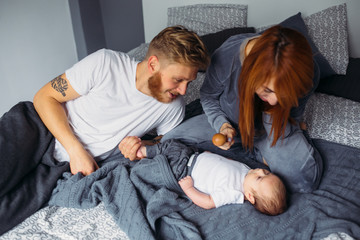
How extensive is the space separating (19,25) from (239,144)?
2.27 meters

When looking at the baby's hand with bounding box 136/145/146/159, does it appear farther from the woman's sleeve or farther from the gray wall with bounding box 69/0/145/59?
the gray wall with bounding box 69/0/145/59

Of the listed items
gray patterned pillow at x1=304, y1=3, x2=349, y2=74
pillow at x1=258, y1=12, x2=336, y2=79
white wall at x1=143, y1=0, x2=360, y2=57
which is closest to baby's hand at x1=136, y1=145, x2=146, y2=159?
pillow at x1=258, y1=12, x2=336, y2=79

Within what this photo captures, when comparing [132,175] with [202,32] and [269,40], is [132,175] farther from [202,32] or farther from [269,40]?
[202,32]

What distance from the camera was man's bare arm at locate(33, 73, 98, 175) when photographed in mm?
1396

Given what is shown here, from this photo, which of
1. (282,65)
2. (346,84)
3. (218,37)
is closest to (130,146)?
(282,65)

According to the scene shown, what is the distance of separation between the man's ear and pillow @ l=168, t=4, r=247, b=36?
1.41 metres

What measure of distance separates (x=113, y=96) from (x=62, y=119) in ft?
0.86

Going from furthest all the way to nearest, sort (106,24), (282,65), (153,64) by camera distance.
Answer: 1. (106,24)
2. (153,64)
3. (282,65)

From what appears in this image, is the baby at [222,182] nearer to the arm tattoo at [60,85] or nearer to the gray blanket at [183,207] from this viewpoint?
the gray blanket at [183,207]

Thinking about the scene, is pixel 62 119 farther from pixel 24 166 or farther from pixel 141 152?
pixel 141 152

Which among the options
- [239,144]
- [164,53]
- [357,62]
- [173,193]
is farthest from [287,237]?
[357,62]

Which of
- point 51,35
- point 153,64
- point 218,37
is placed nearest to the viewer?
point 153,64

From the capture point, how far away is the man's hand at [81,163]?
1390 mm

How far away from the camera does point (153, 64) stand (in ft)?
4.66
